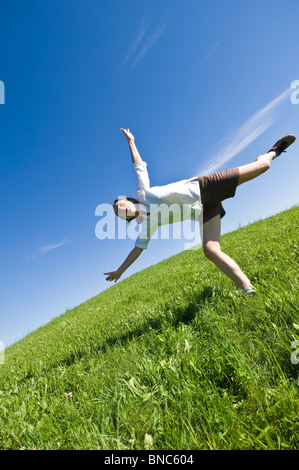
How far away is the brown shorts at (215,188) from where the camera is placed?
3.88 meters

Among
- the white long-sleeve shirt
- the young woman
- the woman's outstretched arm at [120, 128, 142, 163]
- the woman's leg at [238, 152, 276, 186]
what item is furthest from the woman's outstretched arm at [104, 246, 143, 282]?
the woman's leg at [238, 152, 276, 186]

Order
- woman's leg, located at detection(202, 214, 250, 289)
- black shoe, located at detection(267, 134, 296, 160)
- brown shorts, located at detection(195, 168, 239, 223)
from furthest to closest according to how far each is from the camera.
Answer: black shoe, located at detection(267, 134, 296, 160) < brown shorts, located at detection(195, 168, 239, 223) < woman's leg, located at detection(202, 214, 250, 289)

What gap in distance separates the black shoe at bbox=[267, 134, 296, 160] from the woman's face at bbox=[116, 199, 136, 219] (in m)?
2.56

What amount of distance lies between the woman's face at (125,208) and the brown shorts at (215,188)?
3.90 feet

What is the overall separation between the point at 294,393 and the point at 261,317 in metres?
1.03

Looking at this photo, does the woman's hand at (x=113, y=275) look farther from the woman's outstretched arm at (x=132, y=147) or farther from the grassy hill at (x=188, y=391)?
the woman's outstretched arm at (x=132, y=147)

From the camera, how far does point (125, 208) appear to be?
4.12 meters

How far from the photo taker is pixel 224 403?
181cm

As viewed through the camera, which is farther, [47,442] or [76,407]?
[76,407]

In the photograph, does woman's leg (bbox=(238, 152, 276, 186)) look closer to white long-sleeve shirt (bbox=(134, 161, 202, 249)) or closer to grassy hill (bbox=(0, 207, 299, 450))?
white long-sleeve shirt (bbox=(134, 161, 202, 249))

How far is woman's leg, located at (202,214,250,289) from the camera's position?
3.55m
